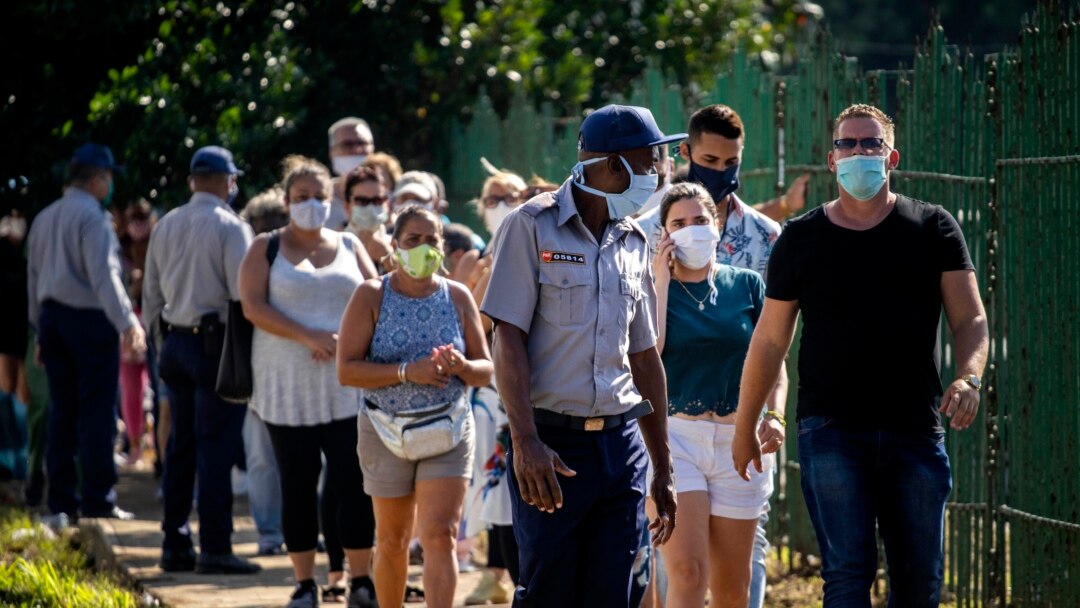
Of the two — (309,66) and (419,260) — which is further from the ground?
(309,66)

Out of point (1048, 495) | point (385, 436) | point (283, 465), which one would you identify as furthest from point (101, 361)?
point (1048, 495)

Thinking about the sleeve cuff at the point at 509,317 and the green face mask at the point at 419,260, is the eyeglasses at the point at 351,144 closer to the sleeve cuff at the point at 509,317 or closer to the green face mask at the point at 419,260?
the green face mask at the point at 419,260

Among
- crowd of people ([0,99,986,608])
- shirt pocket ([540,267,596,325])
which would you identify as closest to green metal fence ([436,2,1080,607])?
crowd of people ([0,99,986,608])

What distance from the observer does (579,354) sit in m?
5.00

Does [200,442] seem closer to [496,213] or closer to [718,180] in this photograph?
A: [496,213]

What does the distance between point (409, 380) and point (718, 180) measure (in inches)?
57.8

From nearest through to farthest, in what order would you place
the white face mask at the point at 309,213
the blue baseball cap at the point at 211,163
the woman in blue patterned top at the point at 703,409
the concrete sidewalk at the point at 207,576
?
the woman in blue patterned top at the point at 703,409 → the white face mask at the point at 309,213 → the concrete sidewalk at the point at 207,576 → the blue baseball cap at the point at 211,163

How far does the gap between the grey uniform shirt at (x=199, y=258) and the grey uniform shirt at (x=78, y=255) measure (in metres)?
1.13

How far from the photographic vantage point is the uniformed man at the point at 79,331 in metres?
9.97

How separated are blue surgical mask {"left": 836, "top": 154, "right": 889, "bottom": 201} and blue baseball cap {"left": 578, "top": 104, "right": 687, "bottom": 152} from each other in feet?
2.12

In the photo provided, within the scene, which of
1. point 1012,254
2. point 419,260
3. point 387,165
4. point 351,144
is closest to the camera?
point 419,260

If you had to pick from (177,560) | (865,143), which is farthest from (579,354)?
(177,560)

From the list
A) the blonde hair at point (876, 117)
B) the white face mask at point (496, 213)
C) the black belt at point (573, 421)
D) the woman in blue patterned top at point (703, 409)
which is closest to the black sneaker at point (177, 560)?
the white face mask at point (496, 213)

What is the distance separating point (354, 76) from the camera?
553 inches
